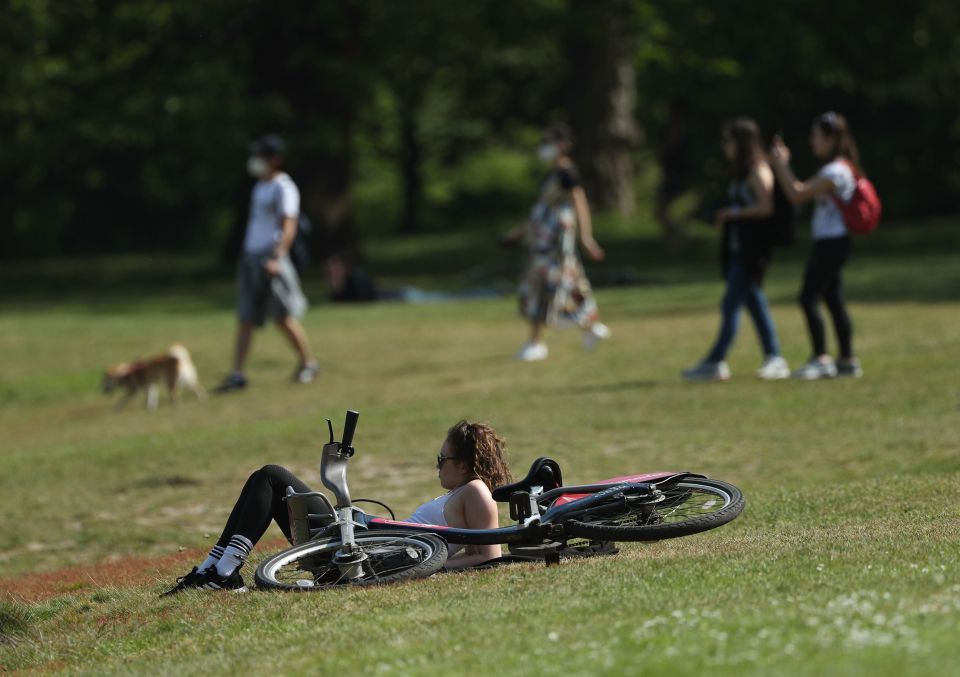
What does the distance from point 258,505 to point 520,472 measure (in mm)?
3749

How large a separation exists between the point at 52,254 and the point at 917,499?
145 feet

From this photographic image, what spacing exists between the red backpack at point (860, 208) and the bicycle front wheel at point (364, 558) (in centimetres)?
703

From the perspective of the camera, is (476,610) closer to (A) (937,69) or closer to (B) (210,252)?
(A) (937,69)

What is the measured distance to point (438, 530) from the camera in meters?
6.64

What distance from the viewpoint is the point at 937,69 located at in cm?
3203

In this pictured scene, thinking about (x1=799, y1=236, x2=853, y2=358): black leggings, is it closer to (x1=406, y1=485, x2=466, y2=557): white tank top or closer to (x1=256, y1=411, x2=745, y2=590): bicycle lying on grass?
(x1=256, y1=411, x2=745, y2=590): bicycle lying on grass

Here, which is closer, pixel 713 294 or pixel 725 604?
pixel 725 604

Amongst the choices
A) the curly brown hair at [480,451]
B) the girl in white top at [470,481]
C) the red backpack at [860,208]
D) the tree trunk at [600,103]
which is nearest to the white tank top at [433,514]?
the girl in white top at [470,481]

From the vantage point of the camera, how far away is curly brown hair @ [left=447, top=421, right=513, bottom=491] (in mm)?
6867

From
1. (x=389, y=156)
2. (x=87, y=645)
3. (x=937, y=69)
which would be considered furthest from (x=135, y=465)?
(x=389, y=156)

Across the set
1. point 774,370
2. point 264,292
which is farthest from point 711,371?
point 264,292

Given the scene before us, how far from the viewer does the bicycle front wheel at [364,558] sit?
21.5 feet

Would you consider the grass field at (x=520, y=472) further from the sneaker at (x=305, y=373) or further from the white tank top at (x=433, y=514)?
the white tank top at (x=433, y=514)

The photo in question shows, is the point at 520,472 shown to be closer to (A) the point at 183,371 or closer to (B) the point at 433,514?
(B) the point at 433,514
